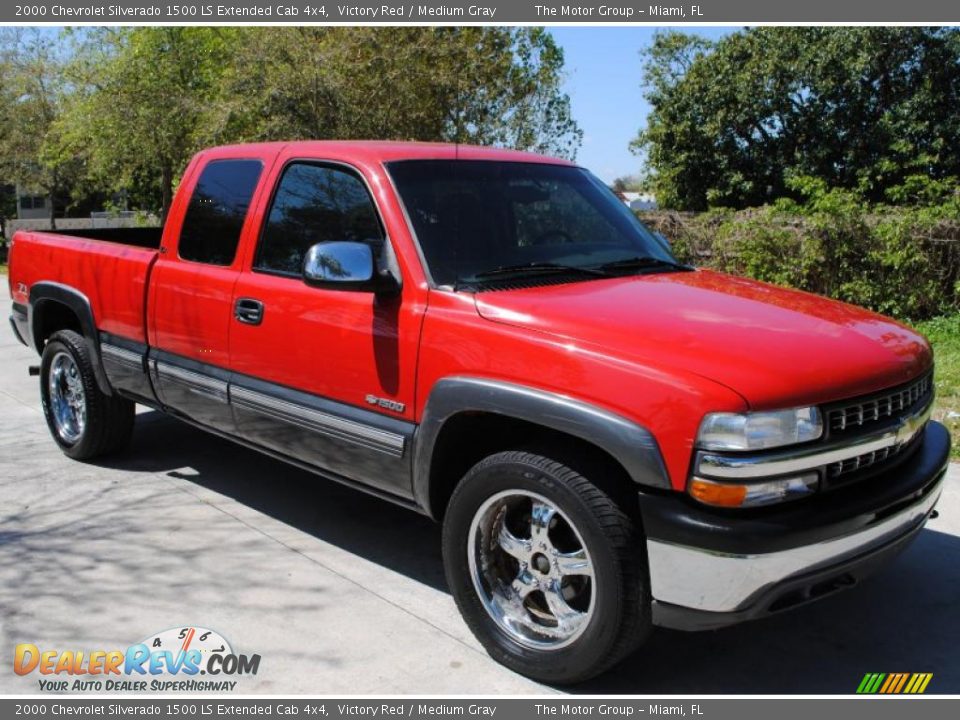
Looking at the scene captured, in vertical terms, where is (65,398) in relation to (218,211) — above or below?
below

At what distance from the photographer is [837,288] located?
10.1 m

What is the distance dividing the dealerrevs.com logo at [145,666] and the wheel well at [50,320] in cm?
304

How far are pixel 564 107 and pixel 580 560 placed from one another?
690 inches

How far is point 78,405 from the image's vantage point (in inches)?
238

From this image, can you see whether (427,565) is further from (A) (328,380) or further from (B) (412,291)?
(B) (412,291)

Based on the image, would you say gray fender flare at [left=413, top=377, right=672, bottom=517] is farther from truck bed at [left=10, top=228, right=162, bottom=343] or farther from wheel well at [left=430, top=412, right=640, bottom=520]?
truck bed at [left=10, top=228, right=162, bottom=343]

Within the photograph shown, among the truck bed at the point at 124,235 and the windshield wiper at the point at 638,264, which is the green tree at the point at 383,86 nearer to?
the truck bed at the point at 124,235

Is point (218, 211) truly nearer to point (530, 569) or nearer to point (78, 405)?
point (78, 405)

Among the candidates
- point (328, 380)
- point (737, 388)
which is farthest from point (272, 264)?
point (737, 388)

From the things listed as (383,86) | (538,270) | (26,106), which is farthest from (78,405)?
(26,106)

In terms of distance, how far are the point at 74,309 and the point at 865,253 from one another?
7963 mm

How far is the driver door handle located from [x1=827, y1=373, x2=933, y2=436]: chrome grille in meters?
2.60

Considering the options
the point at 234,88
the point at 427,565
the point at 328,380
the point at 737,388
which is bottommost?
the point at 427,565

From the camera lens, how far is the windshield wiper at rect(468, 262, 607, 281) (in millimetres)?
3803
